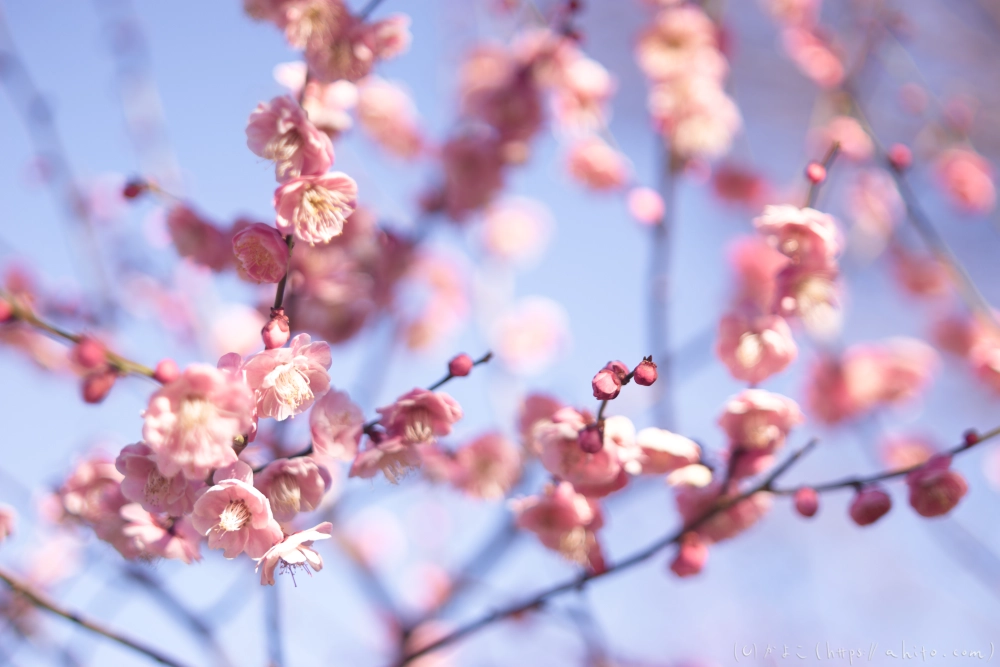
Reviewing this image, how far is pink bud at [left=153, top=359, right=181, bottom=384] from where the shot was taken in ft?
3.42

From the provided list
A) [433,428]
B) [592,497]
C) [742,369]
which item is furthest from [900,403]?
[433,428]

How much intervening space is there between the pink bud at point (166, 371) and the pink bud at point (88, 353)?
15 cm

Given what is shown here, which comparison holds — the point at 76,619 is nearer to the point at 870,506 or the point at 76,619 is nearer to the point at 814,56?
the point at 870,506

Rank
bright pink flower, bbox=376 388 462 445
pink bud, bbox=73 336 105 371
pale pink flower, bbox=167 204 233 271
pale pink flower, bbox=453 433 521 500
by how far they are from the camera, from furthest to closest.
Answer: pale pink flower, bbox=453 433 521 500 → pale pink flower, bbox=167 204 233 271 → bright pink flower, bbox=376 388 462 445 → pink bud, bbox=73 336 105 371

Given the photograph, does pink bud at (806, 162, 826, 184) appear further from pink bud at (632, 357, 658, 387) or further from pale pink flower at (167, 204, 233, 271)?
pale pink flower at (167, 204, 233, 271)

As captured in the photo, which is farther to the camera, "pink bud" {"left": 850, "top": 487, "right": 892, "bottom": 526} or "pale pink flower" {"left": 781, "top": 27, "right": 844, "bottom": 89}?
"pale pink flower" {"left": 781, "top": 27, "right": 844, "bottom": 89}

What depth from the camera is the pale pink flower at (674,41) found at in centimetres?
295

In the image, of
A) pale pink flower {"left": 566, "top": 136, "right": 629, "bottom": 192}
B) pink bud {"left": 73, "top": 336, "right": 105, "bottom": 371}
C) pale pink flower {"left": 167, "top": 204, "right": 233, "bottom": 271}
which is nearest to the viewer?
pink bud {"left": 73, "top": 336, "right": 105, "bottom": 371}

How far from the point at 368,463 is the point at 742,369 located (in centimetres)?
77

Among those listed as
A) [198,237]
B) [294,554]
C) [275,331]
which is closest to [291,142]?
[275,331]

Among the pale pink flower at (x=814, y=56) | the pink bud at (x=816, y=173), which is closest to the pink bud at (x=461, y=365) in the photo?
the pink bud at (x=816, y=173)

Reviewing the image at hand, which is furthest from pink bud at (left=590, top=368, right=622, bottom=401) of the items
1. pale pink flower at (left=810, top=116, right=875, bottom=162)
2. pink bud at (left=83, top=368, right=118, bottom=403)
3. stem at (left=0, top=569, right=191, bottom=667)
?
pale pink flower at (left=810, top=116, right=875, bottom=162)

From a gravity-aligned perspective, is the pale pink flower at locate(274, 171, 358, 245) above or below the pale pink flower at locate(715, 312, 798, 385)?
above

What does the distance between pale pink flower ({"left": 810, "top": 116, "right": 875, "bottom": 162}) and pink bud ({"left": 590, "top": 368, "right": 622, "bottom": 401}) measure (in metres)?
2.74
